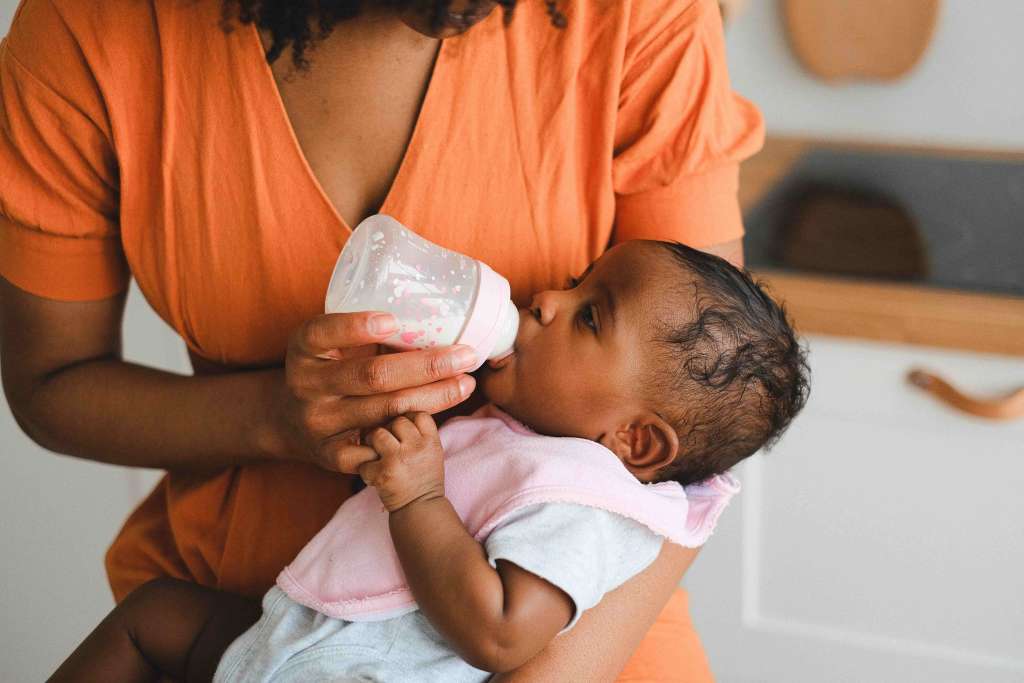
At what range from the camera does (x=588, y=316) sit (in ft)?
3.35

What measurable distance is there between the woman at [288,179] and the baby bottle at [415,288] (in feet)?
0.34

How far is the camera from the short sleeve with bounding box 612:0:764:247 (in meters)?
1.05

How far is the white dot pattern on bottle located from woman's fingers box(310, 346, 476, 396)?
28mm

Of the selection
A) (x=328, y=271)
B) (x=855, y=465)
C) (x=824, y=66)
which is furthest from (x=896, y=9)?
(x=328, y=271)

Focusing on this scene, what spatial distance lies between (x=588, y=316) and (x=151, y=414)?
0.45 m

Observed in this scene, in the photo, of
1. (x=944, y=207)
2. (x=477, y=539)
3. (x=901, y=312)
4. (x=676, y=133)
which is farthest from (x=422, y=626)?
(x=944, y=207)

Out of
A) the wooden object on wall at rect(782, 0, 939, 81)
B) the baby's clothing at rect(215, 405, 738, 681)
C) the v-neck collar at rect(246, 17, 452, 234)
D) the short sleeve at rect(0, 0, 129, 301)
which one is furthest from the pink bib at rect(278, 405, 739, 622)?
the wooden object on wall at rect(782, 0, 939, 81)

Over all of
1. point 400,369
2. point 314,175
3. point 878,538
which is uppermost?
point 314,175

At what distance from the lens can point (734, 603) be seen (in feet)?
6.44

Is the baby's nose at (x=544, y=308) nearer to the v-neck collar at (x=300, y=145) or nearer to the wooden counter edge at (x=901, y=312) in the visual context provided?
the v-neck collar at (x=300, y=145)

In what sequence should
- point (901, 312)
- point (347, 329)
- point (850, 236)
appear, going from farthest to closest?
point (850, 236) < point (901, 312) < point (347, 329)

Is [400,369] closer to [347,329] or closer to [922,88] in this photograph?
[347,329]

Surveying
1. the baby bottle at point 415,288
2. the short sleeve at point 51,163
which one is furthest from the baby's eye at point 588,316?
the short sleeve at point 51,163

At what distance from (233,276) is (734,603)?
1.25m
